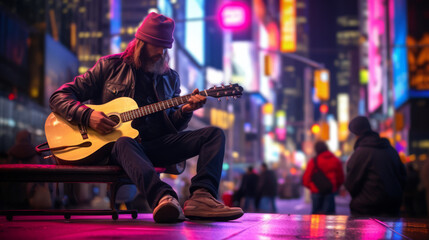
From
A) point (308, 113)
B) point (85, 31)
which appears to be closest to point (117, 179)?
point (85, 31)

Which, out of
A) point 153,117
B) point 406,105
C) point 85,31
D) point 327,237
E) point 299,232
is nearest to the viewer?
point 327,237

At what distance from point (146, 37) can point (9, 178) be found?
168 cm

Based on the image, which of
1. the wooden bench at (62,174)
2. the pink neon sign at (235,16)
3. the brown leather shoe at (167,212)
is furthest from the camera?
the pink neon sign at (235,16)

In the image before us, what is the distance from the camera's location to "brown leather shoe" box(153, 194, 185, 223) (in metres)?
4.34

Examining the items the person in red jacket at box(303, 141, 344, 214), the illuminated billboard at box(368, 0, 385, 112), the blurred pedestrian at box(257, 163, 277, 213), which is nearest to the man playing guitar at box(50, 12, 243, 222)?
the person in red jacket at box(303, 141, 344, 214)

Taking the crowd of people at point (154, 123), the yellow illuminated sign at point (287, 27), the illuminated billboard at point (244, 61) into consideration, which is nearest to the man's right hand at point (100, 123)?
the crowd of people at point (154, 123)

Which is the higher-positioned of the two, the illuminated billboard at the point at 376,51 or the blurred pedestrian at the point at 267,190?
the illuminated billboard at the point at 376,51

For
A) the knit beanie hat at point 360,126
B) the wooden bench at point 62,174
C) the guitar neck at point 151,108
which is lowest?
the wooden bench at point 62,174

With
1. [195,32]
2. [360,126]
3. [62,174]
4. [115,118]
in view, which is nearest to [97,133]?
[115,118]

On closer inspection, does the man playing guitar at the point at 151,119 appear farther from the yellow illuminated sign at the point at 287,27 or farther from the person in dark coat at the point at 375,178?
the yellow illuminated sign at the point at 287,27

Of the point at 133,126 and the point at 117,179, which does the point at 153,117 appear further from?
the point at 117,179

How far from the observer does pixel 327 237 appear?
361cm

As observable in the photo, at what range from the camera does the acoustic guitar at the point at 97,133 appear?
5004mm

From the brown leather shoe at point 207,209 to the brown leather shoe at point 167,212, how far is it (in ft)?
1.11
